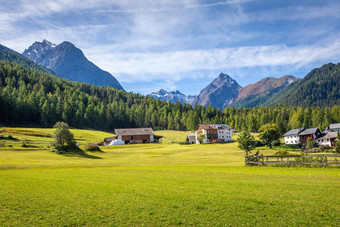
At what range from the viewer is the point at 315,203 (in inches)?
571

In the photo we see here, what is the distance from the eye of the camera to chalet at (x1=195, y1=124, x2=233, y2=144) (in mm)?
124812

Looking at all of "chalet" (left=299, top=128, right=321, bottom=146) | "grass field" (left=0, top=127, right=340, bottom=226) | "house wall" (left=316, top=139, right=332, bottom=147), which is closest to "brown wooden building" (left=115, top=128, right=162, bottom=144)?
"chalet" (left=299, top=128, right=321, bottom=146)

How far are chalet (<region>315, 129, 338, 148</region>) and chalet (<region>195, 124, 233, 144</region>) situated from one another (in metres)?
43.2

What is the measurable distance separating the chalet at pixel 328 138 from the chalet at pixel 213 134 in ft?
142

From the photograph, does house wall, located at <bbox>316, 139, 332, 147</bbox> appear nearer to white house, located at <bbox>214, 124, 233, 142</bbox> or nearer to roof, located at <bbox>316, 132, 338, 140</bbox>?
roof, located at <bbox>316, 132, 338, 140</bbox>

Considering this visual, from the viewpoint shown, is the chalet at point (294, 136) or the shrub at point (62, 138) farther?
the chalet at point (294, 136)

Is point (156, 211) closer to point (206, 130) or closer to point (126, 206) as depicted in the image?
point (126, 206)

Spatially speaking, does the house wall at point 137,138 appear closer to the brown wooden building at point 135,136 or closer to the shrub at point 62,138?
the brown wooden building at point 135,136

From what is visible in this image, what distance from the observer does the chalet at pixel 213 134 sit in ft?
409

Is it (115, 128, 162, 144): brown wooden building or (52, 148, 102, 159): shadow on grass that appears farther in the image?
(115, 128, 162, 144): brown wooden building

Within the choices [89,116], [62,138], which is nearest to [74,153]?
[62,138]

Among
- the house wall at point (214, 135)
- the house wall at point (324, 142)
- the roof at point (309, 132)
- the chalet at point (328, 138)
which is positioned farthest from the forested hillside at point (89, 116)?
the house wall at point (214, 135)

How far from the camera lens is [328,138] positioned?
9844 cm

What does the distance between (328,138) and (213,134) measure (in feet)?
171
